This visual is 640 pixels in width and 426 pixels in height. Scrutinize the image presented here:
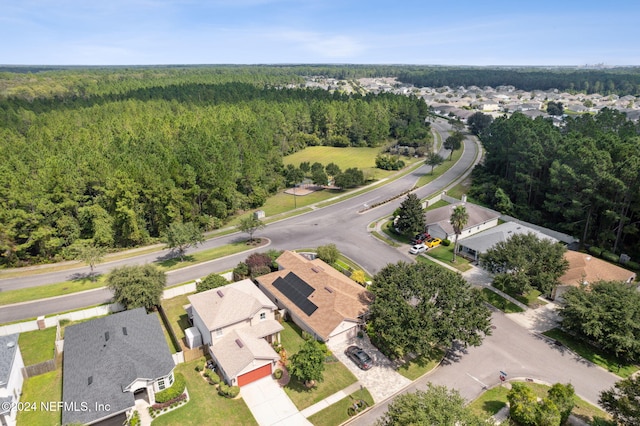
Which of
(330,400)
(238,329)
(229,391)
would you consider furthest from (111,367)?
(330,400)

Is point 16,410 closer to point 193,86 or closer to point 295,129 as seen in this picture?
point 295,129

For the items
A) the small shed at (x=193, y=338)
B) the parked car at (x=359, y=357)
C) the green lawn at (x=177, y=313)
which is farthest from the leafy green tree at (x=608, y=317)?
the green lawn at (x=177, y=313)

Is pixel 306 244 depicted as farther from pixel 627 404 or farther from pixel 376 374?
pixel 627 404

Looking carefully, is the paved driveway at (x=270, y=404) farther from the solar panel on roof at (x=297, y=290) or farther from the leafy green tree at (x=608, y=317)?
the leafy green tree at (x=608, y=317)

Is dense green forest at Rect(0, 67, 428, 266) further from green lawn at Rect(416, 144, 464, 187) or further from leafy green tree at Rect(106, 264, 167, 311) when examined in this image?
green lawn at Rect(416, 144, 464, 187)

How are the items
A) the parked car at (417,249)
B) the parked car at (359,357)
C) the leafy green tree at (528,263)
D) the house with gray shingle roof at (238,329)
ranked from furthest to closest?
the parked car at (417,249) → the leafy green tree at (528,263) → the parked car at (359,357) → the house with gray shingle roof at (238,329)

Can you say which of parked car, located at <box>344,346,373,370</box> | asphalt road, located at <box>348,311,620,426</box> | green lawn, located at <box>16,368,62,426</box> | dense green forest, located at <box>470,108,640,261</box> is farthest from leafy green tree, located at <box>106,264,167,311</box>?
dense green forest, located at <box>470,108,640,261</box>

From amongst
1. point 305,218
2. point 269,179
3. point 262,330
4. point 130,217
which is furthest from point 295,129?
point 262,330
